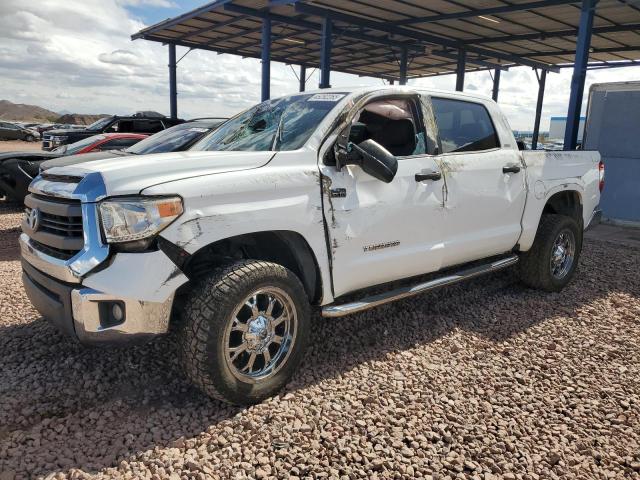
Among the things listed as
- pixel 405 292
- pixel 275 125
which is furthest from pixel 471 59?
pixel 405 292


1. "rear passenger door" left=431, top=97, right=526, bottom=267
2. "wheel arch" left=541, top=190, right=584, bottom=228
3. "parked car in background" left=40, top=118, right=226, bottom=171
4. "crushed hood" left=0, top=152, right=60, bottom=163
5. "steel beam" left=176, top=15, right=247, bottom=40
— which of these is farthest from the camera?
"steel beam" left=176, top=15, right=247, bottom=40

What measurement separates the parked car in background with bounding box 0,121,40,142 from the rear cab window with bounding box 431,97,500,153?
3651cm

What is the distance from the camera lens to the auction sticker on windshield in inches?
145

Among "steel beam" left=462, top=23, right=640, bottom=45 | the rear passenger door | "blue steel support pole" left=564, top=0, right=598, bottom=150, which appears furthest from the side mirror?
"steel beam" left=462, top=23, right=640, bottom=45

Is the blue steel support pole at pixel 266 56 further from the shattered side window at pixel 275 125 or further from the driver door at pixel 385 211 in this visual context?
the driver door at pixel 385 211

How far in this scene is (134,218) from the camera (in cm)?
265

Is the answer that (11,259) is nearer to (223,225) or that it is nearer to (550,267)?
(223,225)

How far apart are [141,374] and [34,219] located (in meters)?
1.18

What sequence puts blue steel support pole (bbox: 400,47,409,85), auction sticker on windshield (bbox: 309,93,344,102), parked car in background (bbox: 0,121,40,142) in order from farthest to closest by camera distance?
parked car in background (bbox: 0,121,40,142) → blue steel support pole (bbox: 400,47,409,85) → auction sticker on windshield (bbox: 309,93,344,102)

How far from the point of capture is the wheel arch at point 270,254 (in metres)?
3.09

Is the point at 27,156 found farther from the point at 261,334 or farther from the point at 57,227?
the point at 261,334

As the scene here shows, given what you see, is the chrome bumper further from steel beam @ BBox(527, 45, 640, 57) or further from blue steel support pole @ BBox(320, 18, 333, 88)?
steel beam @ BBox(527, 45, 640, 57)

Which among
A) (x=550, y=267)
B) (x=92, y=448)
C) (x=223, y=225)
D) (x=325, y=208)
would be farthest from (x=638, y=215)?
(x=92, y=448)

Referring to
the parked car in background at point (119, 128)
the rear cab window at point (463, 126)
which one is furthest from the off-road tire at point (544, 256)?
the parked car in background at point (119, 128)
